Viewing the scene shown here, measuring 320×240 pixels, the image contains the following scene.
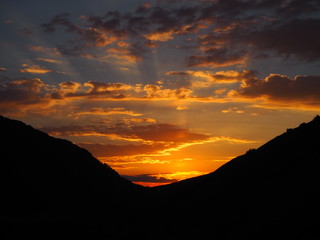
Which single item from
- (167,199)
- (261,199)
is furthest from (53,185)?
(261,199)

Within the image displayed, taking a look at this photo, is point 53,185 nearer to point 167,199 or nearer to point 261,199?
point 167,199


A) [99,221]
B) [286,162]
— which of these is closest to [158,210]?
[99,221]

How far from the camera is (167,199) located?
223 feet

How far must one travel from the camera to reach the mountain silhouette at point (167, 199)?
120 feet

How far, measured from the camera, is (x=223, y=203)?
157ft

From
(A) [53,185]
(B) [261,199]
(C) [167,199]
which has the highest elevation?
(A) [53,185]

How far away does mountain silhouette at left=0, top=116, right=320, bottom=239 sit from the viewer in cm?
3656

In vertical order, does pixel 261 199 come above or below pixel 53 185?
below

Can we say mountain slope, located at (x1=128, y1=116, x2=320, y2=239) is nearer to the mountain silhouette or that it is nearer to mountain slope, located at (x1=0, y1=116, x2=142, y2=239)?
the mountain silhouette

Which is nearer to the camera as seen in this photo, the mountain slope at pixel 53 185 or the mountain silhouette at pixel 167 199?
the mountain silhouette at pixel 167 199

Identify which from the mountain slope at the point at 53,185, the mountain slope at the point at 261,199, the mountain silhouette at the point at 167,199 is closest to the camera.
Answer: the mountain slope at the point at 261,199

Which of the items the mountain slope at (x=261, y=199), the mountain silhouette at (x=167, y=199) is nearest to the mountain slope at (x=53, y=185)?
the mountain silhouette at (x=167, y=199)

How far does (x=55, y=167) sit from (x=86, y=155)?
61.1 feet

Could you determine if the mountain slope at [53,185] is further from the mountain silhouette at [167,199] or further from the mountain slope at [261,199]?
the mountain slope at [261,199]
